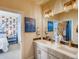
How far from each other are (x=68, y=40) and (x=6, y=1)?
2.32 meters

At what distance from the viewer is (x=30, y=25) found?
335cm

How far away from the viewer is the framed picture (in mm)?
3245

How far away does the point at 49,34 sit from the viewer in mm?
3500

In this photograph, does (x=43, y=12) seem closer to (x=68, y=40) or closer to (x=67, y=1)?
(x=67, y=1)

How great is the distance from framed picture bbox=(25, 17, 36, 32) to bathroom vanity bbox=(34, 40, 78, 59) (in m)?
0.58

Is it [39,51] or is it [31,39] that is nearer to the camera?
[39,51]

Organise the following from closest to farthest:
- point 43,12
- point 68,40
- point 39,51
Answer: point 68,40, point 39,51, point 43,12

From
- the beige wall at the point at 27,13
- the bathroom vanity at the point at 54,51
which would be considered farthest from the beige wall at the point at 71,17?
the beige wall at the point at 27,13

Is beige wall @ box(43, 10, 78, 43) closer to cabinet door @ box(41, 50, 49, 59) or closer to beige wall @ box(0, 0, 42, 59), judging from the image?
beige wall @ box(0, 0, 42, 59)

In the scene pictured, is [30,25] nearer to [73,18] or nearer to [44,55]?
[44,55]

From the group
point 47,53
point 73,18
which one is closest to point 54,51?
point 47,53

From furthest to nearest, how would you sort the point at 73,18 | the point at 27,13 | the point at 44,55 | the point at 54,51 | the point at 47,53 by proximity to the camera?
the point at 27,13 < the point at 44,55 < the point at 47,53 < the point at 73,18 < the point at 54,51

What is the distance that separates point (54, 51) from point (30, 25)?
1.51 metres

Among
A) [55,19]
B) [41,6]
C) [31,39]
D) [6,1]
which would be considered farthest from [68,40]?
[6,1]
